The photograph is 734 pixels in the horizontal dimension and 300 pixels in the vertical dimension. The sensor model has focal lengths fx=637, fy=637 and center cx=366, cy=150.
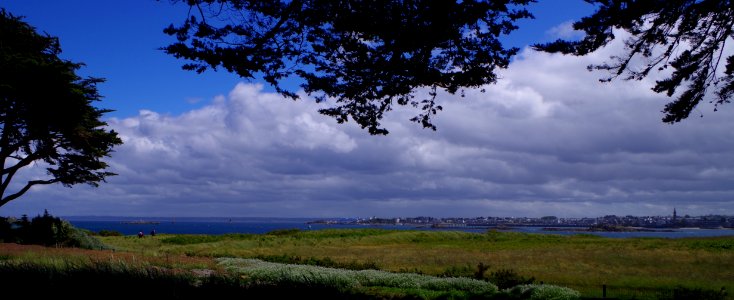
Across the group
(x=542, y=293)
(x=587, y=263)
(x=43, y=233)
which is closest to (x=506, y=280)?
(x=542, y=293)

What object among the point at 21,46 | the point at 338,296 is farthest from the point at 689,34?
the point at 21,46

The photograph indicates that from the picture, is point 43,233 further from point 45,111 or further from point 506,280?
point 506,280

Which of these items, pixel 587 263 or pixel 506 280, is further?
pixel 587 263

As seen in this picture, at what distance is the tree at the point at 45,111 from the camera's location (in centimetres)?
3138

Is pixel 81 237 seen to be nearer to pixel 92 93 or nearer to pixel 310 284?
pixel 92 93

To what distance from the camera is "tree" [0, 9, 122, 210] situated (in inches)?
1235

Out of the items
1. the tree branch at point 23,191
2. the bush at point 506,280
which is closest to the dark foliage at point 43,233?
A: the tree branch at point 23,191

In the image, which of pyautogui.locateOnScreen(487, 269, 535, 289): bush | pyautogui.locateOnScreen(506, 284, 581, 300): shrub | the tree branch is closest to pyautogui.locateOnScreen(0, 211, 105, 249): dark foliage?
the tree branch

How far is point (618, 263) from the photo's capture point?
3878 cm

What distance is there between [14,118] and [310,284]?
27.6 meters

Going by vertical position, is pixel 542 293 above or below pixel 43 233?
below

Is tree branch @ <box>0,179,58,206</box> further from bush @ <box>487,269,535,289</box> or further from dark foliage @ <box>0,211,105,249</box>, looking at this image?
bush @ <box>487,269,535,289</box>

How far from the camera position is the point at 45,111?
32.1 m

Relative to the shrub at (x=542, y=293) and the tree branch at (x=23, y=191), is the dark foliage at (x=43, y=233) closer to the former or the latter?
the tree branch at (x=23, y=191)
